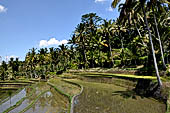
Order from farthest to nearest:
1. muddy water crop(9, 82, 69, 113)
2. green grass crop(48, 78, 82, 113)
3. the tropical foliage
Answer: the tropical foliage → green grass crop(48, 78, 82, 113) → muddy water crop(9, 82, 69, 113)

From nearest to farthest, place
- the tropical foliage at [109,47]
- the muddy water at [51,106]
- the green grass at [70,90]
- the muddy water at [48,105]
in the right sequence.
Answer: the muddy water at [51,106] → the muddy water at [48,105] → the green grass at [70,90] → the tropical foliage at [109,47]

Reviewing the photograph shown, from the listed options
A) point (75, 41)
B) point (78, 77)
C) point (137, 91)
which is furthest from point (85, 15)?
point (137, 91)

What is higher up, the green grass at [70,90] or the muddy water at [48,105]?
the green grass at [70,90]

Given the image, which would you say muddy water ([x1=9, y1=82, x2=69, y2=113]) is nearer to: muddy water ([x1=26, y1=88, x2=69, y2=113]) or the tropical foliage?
muddy water ([x1=26, y1=88, x2=69, y2=113])

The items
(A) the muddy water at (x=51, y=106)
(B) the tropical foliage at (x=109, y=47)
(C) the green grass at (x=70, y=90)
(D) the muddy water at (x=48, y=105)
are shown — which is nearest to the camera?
(A) the muddy water at (x=51, y=106)

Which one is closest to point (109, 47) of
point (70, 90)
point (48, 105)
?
point (70, 90)

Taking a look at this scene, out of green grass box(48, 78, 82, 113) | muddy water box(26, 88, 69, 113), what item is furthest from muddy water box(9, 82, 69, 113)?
green grass box(48, 78, 82, 113)

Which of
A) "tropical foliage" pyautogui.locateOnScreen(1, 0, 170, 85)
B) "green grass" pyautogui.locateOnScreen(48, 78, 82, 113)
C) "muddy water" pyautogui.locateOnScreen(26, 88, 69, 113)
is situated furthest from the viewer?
"tropical foliage" pyautogui.locateOnScreen(1, 0, 170, 85)

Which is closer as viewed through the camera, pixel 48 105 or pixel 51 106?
pixel 51 106

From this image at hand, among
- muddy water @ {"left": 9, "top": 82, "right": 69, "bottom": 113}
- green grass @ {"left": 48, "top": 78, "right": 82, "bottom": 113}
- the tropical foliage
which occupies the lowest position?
muddy water @ {"left": 9, "top": 82, "right": 69, "bottom": 113}

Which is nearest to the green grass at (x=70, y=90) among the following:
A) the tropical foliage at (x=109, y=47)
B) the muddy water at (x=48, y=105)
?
the muddy water at (x=48, y=105)

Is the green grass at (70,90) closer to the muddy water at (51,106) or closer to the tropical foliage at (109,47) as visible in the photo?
the muddy water at (51,106)

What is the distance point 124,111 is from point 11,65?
5518 centimetres

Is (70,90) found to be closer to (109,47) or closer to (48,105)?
(48,105)
